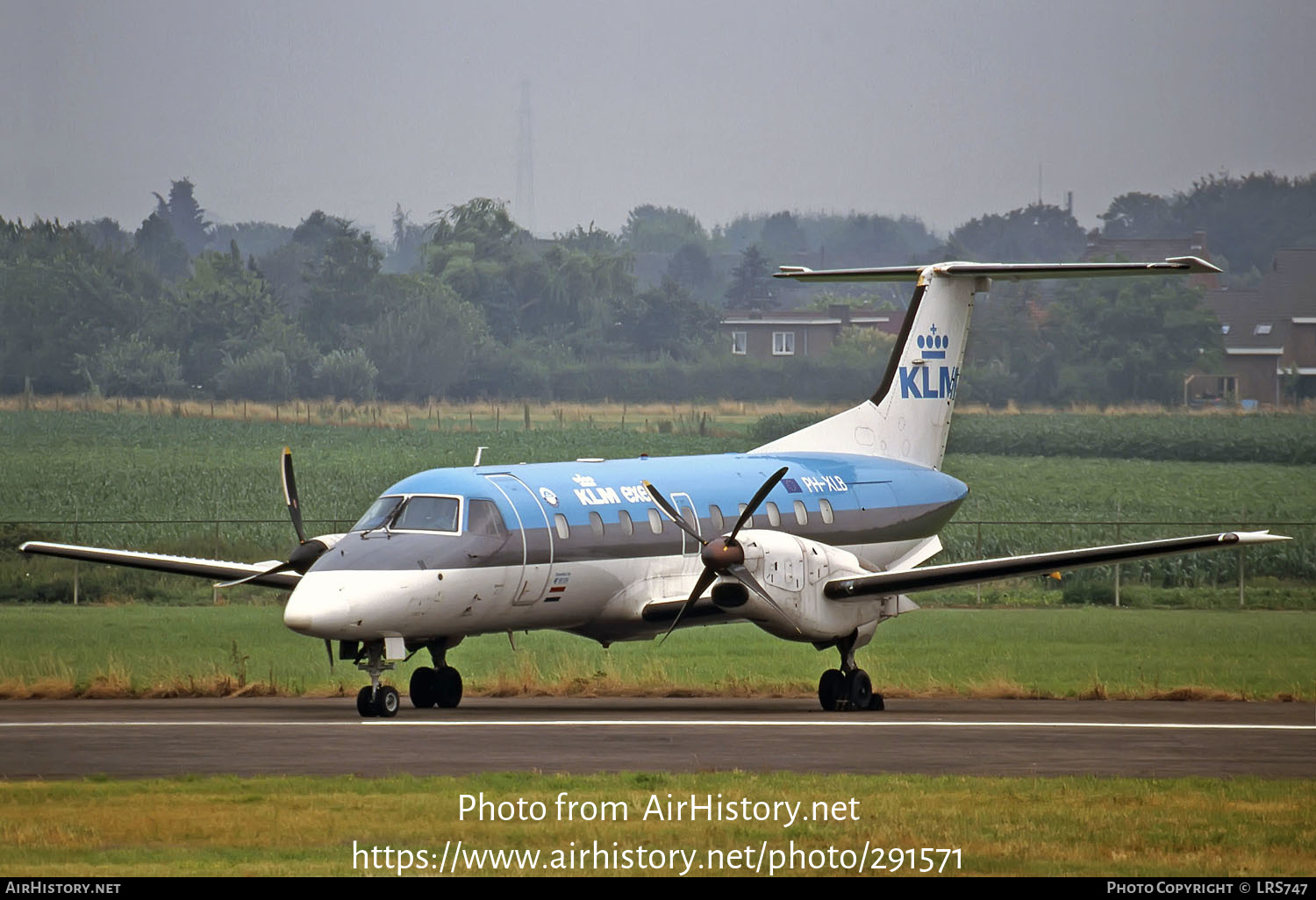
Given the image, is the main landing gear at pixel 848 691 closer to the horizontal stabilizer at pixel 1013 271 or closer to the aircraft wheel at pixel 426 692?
the aircraft wheel at pixel 426 692

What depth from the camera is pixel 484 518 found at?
922 inches

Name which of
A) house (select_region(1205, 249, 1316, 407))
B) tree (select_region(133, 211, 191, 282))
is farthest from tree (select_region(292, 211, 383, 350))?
house (select_region(1205, 249, 1316, 407))

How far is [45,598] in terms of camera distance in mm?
42719

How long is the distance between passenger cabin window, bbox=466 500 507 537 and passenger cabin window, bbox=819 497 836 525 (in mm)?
5855

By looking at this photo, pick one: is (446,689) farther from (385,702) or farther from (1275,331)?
(1275,331)

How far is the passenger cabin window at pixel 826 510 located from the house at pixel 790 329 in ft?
192

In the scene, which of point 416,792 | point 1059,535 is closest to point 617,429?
point 1059,535

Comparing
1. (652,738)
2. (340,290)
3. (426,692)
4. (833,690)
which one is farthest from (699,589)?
(340,290)

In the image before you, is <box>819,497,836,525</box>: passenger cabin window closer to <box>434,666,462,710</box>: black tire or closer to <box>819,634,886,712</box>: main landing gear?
<box>819,634,886,712</box>: main landing gear

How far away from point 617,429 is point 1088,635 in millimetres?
37857

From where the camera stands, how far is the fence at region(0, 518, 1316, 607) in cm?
4500
